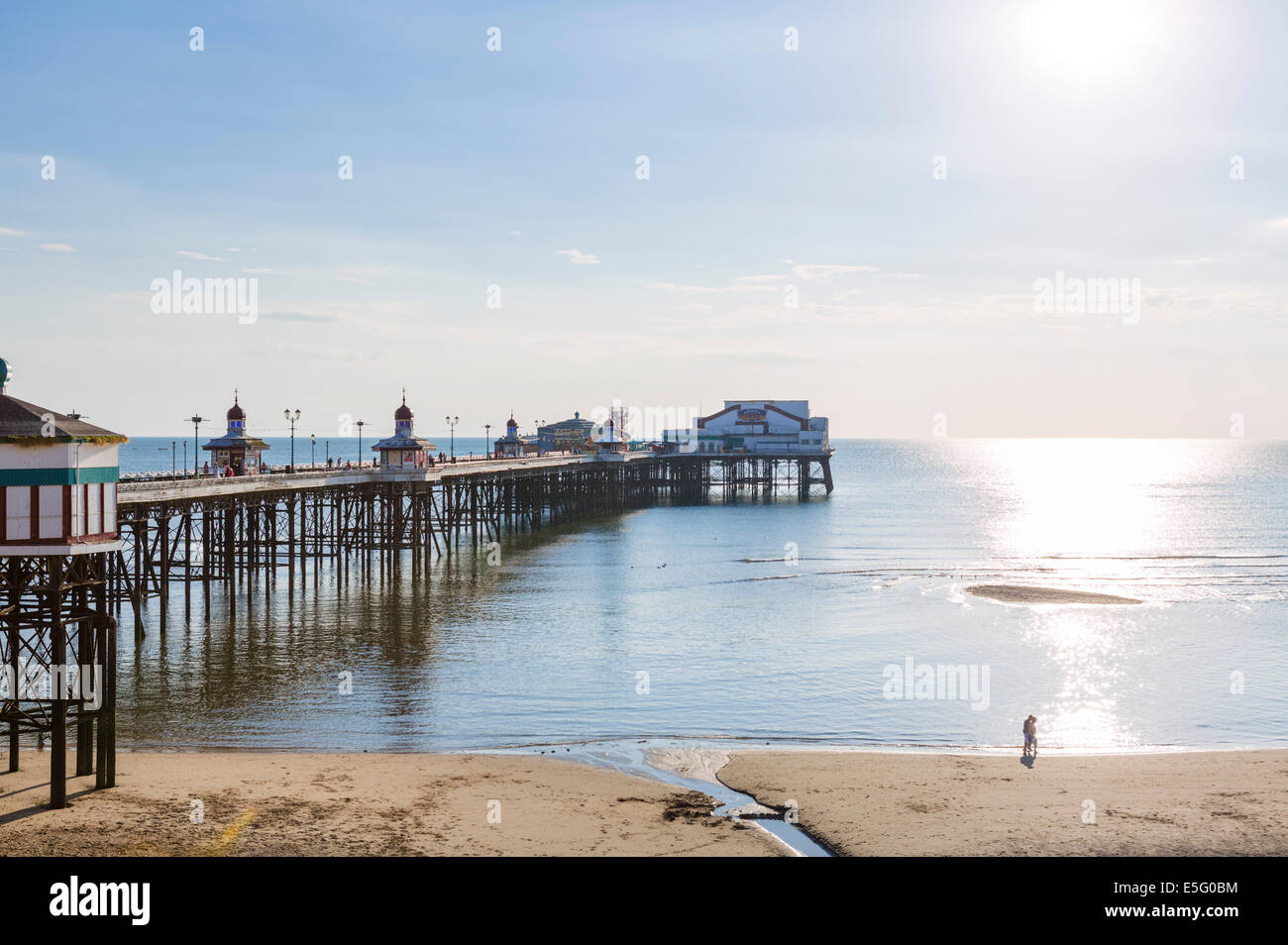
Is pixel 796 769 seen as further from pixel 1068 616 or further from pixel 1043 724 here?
pixel 1068 616

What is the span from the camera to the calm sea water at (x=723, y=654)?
2597cm

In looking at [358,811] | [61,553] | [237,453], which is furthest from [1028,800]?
Result: [237,453]

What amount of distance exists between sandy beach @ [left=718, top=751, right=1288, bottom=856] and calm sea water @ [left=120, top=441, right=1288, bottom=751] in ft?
7.32

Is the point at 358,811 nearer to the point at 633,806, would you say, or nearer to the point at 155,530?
the point at 633,806

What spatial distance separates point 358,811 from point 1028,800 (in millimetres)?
11520

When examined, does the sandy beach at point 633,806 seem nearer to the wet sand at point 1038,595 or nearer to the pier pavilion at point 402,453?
the wet sand at point 1038,595

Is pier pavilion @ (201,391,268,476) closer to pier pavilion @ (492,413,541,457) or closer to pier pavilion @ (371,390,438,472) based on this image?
pier pavilion @ (371,390,438,472)

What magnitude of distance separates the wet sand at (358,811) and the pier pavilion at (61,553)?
103cm

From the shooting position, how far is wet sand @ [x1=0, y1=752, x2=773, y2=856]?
55.7ft

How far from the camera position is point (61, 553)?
61.8ft

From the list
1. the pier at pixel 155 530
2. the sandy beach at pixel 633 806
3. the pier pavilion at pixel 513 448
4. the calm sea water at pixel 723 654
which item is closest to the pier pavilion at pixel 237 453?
the pier at pixel 155 530

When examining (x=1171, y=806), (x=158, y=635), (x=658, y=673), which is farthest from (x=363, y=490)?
(x=1171, y=806)
